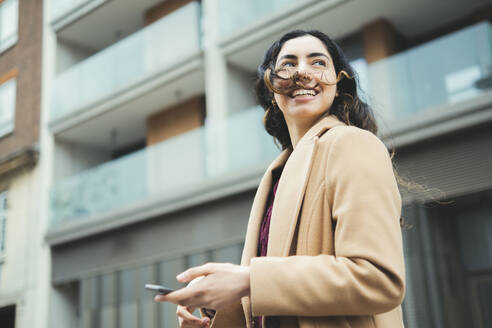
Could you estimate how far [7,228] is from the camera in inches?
693

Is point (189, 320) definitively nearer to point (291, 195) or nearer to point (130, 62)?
point (291, 195)

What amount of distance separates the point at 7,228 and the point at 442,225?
12.8 meters

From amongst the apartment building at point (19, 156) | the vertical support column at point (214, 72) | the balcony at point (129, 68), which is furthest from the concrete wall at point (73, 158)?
the vertical support column at point (214, 72)

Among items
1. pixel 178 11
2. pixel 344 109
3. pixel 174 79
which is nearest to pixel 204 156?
pixel 174 79

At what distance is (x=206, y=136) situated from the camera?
1308 cm

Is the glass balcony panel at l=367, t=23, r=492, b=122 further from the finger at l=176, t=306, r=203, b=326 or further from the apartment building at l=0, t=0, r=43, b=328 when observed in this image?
the apartment building at l=0, t=0, r=43, b=328

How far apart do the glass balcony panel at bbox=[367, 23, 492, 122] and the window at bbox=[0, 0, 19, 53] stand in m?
13.5

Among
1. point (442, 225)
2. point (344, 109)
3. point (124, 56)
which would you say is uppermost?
point (124, 56)

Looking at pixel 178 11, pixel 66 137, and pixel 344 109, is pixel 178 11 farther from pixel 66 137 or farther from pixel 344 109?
pixel 344 109

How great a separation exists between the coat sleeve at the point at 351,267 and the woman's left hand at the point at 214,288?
0.11 feet

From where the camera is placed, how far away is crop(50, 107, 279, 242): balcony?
39.8 ft

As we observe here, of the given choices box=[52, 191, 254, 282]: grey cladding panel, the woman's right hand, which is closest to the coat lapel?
the woman's right hand

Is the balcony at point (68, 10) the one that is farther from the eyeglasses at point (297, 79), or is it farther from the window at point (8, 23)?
the eyeglasses at point (297, 79)

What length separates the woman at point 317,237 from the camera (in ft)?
4.44
